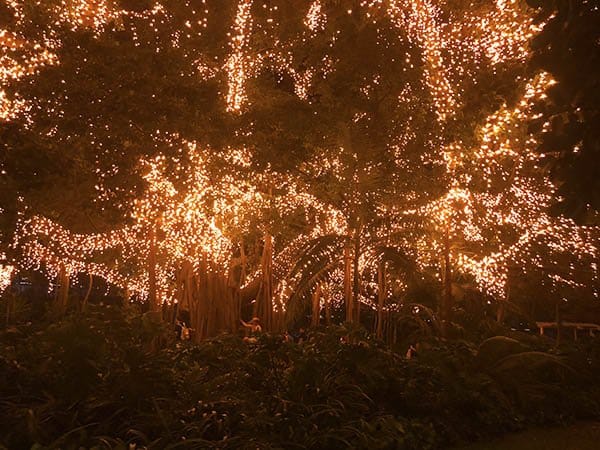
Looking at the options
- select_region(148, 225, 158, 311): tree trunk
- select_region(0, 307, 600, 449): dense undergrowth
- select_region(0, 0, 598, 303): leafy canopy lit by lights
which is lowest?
select_region(0, 307, 600, 449): dense undergrowth

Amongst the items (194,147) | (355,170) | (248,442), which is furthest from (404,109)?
(248,442)

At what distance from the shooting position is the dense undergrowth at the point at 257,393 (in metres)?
5.09

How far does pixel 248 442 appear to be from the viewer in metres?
4.77

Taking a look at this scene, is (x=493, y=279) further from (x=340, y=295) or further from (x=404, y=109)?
(x=340, y=295)

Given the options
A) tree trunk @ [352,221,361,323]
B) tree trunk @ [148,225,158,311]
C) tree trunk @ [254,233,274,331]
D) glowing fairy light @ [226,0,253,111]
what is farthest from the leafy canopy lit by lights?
tree trunk @ [254,233,274,331]

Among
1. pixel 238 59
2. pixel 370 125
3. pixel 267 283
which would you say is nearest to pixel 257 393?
pixel 370 125

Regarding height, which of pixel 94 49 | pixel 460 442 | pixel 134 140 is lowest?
pixel 460 442

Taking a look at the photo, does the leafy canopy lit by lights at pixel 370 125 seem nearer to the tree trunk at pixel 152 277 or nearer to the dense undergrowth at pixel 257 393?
the tree trunk at pixel 152 277

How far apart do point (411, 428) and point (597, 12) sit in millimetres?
4178

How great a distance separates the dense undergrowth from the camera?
200 inches

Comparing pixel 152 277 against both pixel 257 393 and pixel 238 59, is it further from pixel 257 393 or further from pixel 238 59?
pixel 257 393

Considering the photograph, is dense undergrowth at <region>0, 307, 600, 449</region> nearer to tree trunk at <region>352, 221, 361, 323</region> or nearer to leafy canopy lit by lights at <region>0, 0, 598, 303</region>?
tree trunk at <region>352, 221, 361, 323</region>

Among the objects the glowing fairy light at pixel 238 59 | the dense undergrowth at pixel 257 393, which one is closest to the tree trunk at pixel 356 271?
the dense undergrowth at pixel 257 393

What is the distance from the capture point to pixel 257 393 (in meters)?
5.96
